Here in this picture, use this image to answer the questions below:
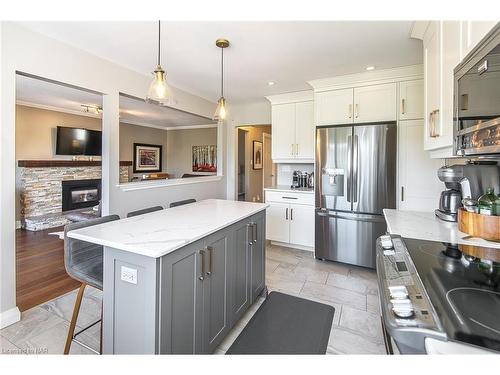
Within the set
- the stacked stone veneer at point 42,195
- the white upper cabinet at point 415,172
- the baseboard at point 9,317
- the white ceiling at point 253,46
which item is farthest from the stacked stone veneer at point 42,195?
the white upper cabinet at point 415,172

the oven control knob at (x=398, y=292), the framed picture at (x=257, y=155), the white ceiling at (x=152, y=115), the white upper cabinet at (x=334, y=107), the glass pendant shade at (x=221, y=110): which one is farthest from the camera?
the framed picture at (x=257, y=155)

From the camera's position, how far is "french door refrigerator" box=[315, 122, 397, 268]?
9.57 ft

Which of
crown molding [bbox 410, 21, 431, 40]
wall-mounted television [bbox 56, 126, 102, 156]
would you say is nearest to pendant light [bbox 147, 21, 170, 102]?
crown molding [bbox 410, 21, 431, 40]

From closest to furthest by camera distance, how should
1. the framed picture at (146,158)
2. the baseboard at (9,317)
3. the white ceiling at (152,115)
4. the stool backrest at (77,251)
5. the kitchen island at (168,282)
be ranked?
the kitchen island at (168,282) < the stool backrest at (77,251) < the baseboard at (9,317) < the white ceiling at (152,115) < the framed picture at (146,158)

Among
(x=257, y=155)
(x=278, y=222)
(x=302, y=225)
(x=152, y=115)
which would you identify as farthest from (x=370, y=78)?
(x=152, y=115)

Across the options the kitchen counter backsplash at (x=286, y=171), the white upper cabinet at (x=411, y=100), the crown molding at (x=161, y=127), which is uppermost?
the crown molding at (x=161, y=127)

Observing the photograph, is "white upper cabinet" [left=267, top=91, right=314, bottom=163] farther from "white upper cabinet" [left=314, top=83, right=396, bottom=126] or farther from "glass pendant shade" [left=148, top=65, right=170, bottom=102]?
"glass pendant shade" [left=148, top=65, right=170, bottom=102]

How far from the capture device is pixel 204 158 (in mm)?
7043

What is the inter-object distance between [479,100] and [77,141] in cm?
645

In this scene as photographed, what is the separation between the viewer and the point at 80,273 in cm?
154

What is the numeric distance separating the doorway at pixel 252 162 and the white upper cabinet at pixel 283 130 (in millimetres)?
1063

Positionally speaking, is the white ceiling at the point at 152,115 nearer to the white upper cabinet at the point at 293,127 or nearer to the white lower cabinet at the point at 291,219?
the white upper cabinet at the point at 293,127

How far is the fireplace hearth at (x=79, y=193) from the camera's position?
5289 mm

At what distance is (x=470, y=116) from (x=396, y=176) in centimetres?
180
